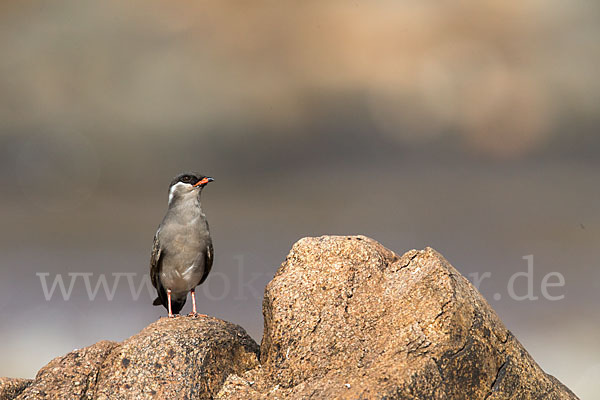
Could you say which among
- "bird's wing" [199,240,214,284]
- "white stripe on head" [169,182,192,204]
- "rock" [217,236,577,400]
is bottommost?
"rock" [217,236,577,400]

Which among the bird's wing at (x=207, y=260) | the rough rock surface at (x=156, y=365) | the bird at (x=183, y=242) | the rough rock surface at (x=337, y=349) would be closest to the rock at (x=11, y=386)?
the rough rock surface at (x=337, y=349)

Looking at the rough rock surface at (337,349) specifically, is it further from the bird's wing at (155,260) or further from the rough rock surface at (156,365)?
the bird's wing at (155,260)

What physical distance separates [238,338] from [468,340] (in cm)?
335

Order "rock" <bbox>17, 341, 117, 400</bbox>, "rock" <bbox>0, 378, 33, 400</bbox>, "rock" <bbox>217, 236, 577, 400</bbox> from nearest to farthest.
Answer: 1. "rock" <bbox>217, 236, 577, 400</bbox>
2. "rock" <bbox>17, 341, 117, 400</bbox>
3. "rock" <bbox>0, 378, 33, 400</bbox>

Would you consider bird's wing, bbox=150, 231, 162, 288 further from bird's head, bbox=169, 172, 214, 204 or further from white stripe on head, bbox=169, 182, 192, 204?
bird's head, bbox=169, 172, 214, 204

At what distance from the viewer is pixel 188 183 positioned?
12.5m

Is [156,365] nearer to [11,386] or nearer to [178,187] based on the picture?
[11,386]

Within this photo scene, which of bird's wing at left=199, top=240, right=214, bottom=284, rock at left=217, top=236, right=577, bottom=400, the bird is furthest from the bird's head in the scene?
rock at left=217, top=236, right=577, bottom=400

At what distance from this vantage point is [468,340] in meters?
8.16

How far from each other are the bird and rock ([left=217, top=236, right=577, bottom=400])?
11.6 feet

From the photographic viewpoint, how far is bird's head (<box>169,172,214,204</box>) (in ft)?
41.0

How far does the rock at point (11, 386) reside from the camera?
9922 mm

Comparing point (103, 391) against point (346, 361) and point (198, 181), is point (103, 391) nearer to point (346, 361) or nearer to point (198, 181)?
point (346, 361)

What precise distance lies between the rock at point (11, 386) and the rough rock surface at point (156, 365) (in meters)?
0.51
